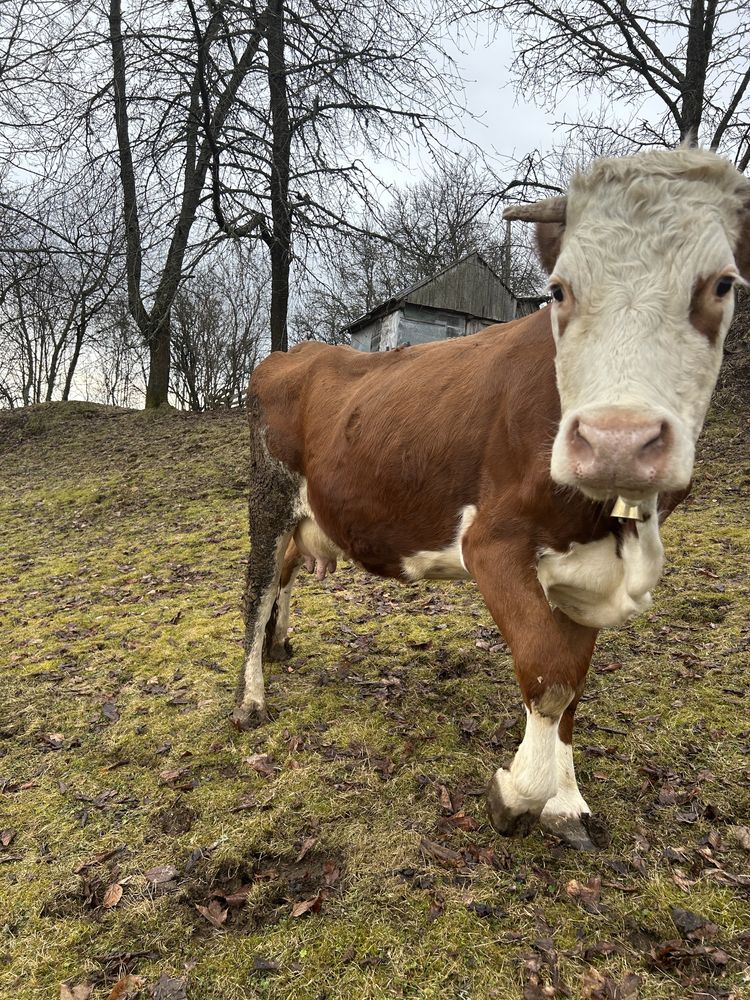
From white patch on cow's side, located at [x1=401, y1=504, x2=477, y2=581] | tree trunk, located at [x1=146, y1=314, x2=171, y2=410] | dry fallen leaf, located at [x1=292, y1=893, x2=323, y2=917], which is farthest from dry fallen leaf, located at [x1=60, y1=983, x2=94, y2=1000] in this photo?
tree trunk, located at [x1=146, y1=314, x2=171, y2=410]

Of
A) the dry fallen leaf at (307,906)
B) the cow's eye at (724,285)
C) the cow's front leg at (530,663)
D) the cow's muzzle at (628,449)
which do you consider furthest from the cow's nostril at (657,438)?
the dry fallen leaf at (307,906)

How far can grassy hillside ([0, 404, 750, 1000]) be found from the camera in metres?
2.23

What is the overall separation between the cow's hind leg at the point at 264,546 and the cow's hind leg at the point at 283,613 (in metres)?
0.33

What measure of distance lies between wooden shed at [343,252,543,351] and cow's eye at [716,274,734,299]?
18.7 meters

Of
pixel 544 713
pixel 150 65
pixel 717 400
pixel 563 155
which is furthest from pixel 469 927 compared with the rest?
pixel 563 155

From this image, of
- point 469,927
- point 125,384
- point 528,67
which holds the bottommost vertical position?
point 469,927

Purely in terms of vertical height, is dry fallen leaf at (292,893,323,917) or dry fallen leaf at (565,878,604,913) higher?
dry fallen leaf at (565,878,604,913)

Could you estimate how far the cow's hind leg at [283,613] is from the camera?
4707 mm

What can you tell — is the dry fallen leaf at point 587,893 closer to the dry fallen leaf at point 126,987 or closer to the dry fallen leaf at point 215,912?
the dry fallen leaf at point 215,912

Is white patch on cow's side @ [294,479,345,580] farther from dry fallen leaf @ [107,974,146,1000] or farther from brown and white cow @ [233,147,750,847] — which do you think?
dry fallen leaf @ [107,974,146,1000]

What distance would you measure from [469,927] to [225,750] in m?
1.83

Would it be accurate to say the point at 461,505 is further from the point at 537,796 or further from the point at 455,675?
the point at 455,675

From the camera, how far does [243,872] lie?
8.88 feet

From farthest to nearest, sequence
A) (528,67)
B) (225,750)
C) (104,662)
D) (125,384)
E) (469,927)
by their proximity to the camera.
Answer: (125,384), (528,67), (104,662), (225,750), (469,927)
